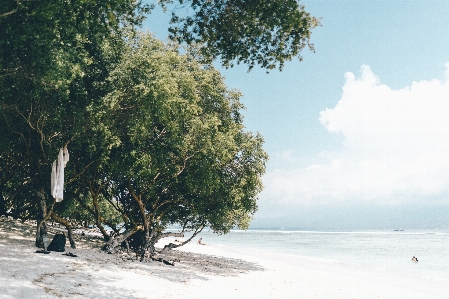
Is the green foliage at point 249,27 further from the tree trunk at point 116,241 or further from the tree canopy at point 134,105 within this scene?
the tree trunk at point 116,241

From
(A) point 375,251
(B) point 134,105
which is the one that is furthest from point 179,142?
(A) point 375,251

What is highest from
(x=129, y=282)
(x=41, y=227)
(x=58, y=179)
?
(x=58, y=179)

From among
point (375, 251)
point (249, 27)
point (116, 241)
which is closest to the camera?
point (249, 27)

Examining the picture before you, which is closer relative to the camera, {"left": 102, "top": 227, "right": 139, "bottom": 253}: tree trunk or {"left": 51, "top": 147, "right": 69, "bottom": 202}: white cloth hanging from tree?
{"left": 51, "top": 147, "right": 69, "bottom": 202}: white cloth hanging from tree

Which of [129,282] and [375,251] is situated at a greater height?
[129,282]

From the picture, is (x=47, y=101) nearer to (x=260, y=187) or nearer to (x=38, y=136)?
(x=38, y=136)

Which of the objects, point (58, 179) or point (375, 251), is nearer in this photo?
point (58, 179)

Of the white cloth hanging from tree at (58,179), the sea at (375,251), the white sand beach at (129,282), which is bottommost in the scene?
the sea at (375,251)

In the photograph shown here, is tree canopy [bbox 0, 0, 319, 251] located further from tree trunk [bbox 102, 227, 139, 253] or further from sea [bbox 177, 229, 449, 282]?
sea [bbox 177, 229, 449, 282]

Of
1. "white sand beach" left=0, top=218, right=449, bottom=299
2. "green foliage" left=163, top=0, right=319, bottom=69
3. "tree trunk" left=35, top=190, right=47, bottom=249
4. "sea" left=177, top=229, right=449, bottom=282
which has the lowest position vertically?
"sea" left=177, top=229, right=449, bottom=282

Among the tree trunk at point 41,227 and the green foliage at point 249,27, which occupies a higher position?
the green foliage at point 249,27

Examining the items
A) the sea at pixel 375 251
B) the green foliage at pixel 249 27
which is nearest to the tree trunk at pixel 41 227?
the green foliage at pixel 249 27

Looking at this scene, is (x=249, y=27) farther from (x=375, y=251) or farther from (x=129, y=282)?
(x=375, y=251)

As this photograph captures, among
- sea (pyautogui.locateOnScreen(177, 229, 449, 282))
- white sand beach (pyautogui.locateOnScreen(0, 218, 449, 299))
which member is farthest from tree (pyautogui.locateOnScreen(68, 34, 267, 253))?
sea (pyautogui.locateOnScreen(177, 229, 449, 282))
